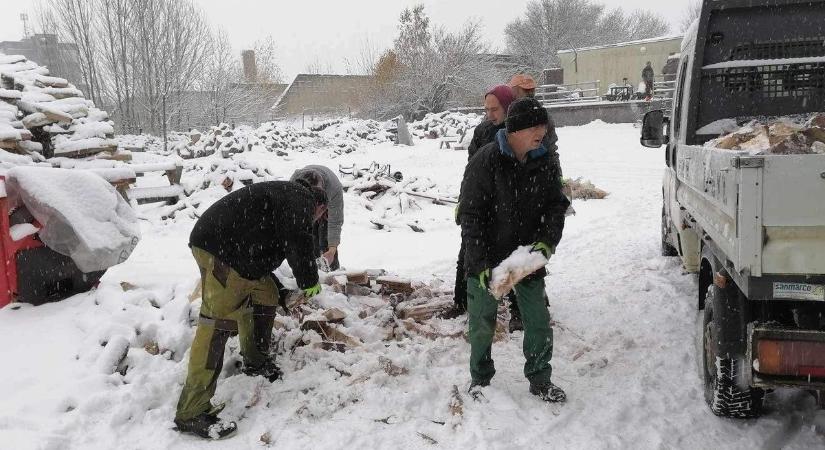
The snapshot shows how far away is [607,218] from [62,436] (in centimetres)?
820

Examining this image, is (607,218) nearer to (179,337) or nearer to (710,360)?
(710,360)

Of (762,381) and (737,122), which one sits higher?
(737,122)

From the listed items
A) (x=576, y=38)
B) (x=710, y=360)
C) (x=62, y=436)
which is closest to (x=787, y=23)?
(x=710, y=360)

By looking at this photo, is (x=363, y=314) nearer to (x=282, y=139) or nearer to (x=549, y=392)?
(x=549, y=392)

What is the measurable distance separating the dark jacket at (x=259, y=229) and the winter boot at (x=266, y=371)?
0.78 metres

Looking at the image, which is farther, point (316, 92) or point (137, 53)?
point (316, 92)

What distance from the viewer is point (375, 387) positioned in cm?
380

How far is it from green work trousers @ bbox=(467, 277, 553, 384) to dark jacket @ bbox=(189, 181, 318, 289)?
0.98 m

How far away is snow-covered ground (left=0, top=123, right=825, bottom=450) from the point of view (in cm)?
321

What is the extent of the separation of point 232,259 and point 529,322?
1778 millimetres

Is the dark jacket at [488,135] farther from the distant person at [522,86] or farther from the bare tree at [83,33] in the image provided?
the bare tree at [83,33]

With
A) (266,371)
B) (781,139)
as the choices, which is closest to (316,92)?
(266,371)

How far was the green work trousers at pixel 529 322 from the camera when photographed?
3.56m

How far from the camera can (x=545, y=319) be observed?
11.7ft
